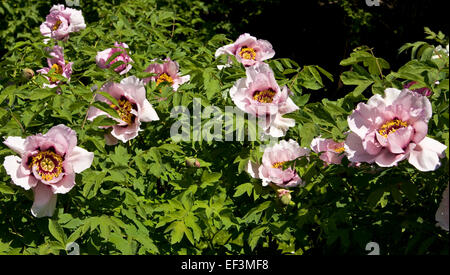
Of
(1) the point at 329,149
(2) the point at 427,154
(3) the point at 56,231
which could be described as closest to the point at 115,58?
(3) the point at 56,231

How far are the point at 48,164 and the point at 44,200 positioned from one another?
106 millimetres

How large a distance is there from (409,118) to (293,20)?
14.6ft

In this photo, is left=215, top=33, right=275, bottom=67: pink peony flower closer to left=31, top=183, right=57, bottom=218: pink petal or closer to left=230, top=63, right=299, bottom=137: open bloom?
left=230, top=63, right=299, bottom=137: open bloom

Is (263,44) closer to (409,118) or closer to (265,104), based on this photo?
(265,104)

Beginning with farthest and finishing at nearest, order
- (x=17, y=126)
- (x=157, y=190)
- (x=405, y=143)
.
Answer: (x=157, y=190) < (x=17, y=126) < (x=405, y=143)

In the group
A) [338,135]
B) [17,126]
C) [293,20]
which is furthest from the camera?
[293,20]

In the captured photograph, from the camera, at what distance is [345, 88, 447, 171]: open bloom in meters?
1.38

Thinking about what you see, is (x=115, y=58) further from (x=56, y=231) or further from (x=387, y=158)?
(x=387, y=158)

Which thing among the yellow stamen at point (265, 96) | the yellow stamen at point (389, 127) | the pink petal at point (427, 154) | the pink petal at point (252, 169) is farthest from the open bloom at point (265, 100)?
the pink petal at point (427, 154)

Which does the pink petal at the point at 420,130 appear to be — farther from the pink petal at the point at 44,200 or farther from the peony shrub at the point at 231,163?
the pink petal at the point at 44,200

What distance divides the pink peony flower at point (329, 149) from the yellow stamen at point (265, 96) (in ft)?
0.69

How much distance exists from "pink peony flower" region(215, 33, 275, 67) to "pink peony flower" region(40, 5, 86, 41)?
0.83 m
